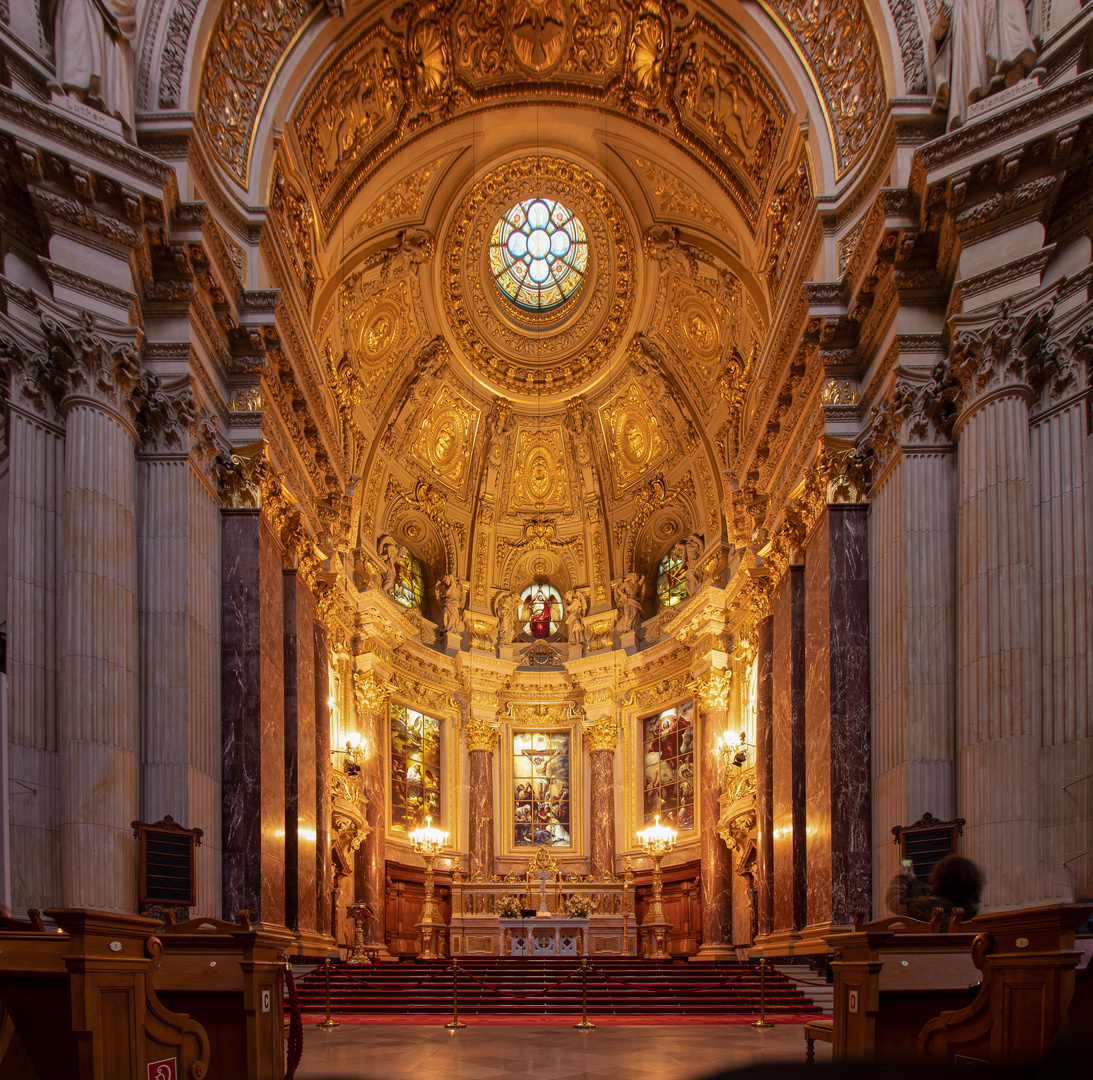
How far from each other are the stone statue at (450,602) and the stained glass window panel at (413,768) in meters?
2.55

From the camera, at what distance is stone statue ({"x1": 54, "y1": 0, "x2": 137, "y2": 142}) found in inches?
538

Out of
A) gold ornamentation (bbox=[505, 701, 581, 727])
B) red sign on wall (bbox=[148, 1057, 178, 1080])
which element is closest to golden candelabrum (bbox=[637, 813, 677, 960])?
gold ornamentation (bbox=[505, 701, 581, 727])

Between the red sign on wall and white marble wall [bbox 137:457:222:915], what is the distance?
7179mm

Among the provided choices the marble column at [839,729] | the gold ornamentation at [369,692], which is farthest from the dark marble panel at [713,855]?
the marble column at [839,729]

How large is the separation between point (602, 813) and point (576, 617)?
17.6 ft

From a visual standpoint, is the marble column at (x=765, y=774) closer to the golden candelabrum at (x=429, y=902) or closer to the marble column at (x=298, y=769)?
the marble column at (x=298, y=769)

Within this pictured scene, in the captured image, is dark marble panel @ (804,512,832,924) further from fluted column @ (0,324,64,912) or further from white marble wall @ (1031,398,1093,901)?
fluted column @ (0,324,64,912)

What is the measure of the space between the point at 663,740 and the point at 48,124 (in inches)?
810

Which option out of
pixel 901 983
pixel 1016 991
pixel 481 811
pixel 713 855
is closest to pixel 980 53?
pixel 901 983

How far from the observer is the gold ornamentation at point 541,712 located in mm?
30766

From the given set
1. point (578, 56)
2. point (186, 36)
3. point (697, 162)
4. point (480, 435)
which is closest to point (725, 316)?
point (697, 162)

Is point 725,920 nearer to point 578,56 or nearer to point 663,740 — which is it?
point 663,740

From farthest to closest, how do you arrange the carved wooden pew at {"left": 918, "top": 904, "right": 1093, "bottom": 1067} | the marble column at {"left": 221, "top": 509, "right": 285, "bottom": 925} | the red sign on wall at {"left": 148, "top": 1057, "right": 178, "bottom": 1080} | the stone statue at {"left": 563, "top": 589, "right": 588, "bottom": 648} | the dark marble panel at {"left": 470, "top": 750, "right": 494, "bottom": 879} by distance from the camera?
the stone statue at {"left": 563, "top": 589, "right": 588, "bottom": 648} → the dark marble panel at {"left": 470, "top": 750, "right": 494, "bottom": 879} → the marble column at {"left": 221, "top": 509, "right": 285, "bottom": 925} → the red sign on wall at {"left": 148, "top": 1057, "right": 178, "bottom": 1080} → the carved wooden pew at {"left": 918, "top": 904, "right": 1093, "bottom": 1067}

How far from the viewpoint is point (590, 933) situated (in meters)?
27.3
